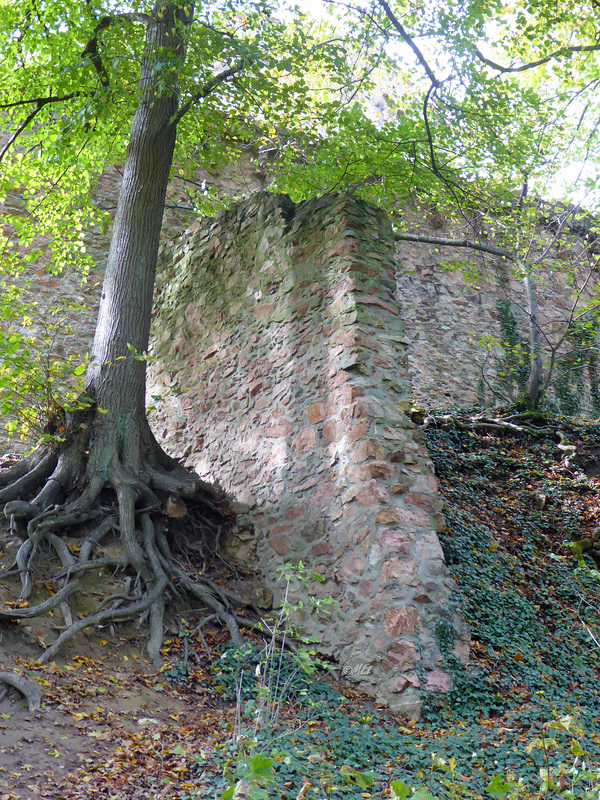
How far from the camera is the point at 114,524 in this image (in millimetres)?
5004

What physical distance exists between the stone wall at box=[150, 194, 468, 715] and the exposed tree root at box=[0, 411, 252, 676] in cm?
61

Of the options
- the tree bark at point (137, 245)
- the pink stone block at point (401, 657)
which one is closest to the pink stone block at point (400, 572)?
the pink stone block at point (401, 657)

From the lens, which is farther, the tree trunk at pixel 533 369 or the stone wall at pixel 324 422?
the tree trunk at pixel 533 369

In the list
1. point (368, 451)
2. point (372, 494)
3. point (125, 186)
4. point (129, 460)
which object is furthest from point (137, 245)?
point (372, 494)

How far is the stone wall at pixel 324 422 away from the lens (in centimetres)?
439

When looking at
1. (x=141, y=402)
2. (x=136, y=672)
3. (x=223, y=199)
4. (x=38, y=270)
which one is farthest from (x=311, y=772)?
(x=38, y=270)

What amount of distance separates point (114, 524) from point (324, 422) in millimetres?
1848

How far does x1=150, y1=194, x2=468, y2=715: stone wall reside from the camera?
14.4 feet

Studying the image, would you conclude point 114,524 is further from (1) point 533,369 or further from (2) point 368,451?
(1) point 533,369

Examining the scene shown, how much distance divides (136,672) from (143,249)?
12.7 feet

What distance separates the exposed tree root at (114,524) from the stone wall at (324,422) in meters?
0.61

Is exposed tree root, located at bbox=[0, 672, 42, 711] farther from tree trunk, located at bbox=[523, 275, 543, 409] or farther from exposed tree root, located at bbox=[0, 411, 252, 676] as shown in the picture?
tree trunk, located at bbox=[523, 275, 543, 409]

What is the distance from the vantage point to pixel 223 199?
28.3 feet

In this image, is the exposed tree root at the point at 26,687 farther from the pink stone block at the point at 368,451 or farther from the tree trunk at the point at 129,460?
the pink stone block at the point at 368,451
